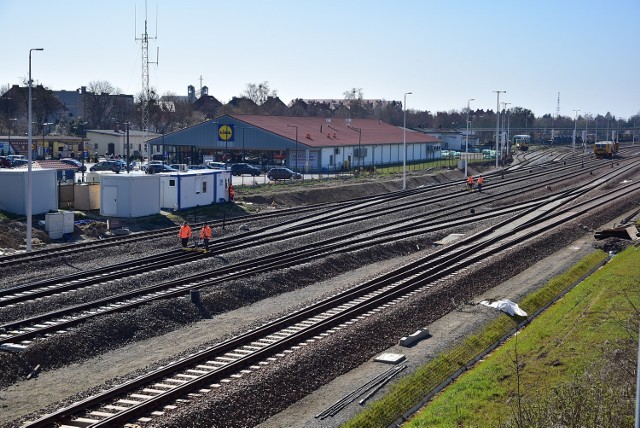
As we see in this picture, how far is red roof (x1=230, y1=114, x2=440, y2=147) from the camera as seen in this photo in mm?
72625

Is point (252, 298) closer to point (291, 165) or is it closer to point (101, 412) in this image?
point (101, 412)

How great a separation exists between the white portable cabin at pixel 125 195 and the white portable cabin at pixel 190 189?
1.66 m

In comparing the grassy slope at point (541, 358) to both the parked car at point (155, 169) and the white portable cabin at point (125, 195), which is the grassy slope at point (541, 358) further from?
the parked car at point (155, 169)

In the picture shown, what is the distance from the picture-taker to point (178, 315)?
65.4 ft

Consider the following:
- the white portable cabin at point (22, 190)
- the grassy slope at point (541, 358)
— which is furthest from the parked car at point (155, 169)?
the grassy slope at point (541, 358)

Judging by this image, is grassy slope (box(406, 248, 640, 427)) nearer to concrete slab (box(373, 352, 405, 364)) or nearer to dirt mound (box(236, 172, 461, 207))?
concrete slab (box(373, 352, 405, 364))

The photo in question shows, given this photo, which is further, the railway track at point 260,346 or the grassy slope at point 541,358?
the grassy slope at point 541,358

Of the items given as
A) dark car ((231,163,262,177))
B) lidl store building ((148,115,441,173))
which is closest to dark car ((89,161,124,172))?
dark car ((231,163,262,177))

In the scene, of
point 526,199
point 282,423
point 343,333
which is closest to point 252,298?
point 343,333

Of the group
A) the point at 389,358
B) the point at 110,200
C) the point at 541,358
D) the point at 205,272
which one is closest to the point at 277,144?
the point at 110,200

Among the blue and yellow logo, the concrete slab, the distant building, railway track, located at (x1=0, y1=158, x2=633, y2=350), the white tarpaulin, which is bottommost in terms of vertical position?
the concrete slab

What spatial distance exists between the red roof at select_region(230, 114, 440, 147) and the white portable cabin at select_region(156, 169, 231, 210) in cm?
2668

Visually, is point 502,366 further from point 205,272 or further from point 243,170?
point 243,170

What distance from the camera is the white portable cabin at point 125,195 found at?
36500 millimetres
